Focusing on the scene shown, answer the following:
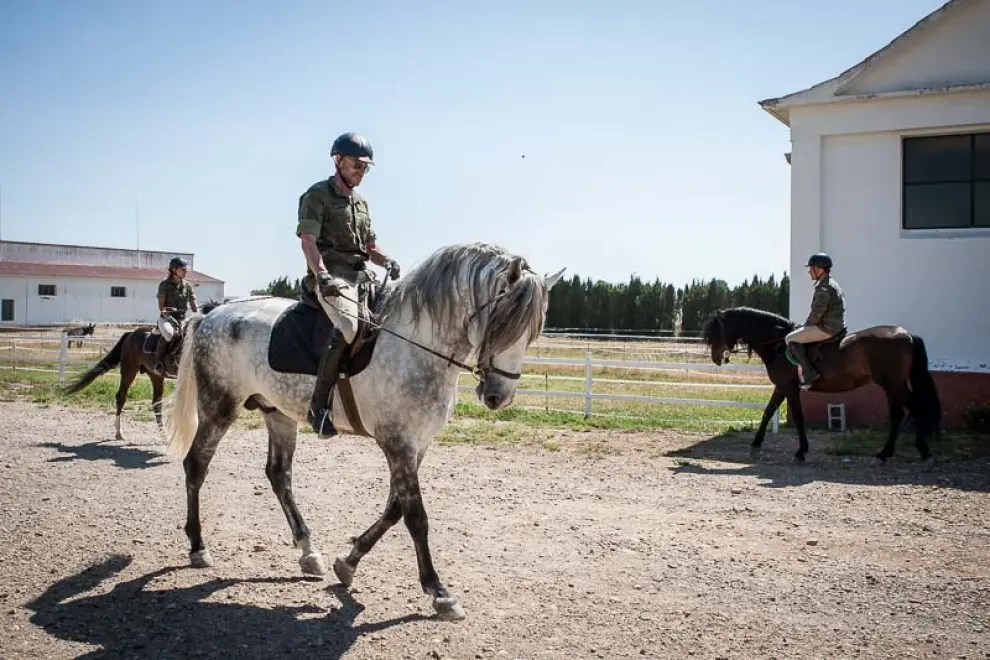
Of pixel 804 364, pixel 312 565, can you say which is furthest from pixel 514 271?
pixel 804 364

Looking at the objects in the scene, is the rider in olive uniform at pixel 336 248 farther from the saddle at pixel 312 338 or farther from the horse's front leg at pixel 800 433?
the horse's front leg at pixel 800 433

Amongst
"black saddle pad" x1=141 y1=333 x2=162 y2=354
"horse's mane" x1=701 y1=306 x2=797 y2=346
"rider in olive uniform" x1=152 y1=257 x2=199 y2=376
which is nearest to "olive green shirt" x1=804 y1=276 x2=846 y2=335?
"horse's mane" x1=701 y1=306 x2=797 y2=346

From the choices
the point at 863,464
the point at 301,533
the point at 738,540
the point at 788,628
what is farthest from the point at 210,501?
the point at 863,464

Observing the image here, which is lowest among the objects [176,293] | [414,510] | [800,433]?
[800,433]

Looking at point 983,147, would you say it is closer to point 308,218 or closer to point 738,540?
point 738,540

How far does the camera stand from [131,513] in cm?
709

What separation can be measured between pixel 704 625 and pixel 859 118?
37.1 ft

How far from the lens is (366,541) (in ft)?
16.9

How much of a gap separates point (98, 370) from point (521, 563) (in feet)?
28.5

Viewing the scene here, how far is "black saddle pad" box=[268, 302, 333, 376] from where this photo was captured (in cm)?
523

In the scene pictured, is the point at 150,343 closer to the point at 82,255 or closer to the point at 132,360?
the point at 132,360

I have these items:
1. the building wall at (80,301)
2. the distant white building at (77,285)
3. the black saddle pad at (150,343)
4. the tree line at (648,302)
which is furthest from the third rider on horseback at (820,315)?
the building wall at (80,301)

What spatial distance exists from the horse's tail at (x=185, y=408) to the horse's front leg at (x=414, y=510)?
2254 mm

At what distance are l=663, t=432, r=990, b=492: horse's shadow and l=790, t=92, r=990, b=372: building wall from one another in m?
2.30
